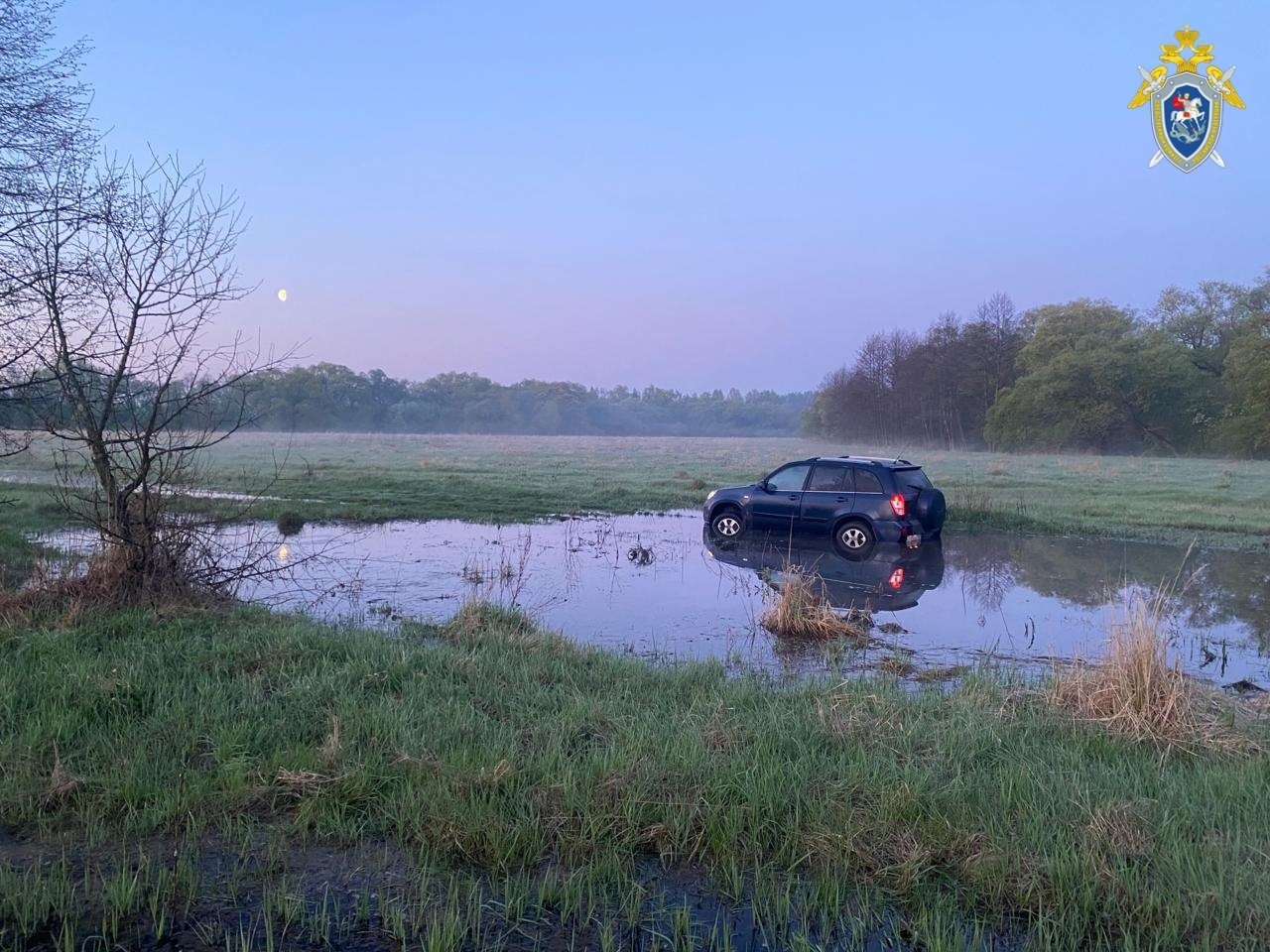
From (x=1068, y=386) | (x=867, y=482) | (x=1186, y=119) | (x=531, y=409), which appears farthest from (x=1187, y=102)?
(x=531, y=409)

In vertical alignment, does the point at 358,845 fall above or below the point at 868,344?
below

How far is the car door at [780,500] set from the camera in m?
16.3

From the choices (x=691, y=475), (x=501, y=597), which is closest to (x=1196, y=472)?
(x=691, y=475)

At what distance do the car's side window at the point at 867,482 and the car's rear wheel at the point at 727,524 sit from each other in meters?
2.41

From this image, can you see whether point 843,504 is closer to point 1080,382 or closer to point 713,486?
point 713,486

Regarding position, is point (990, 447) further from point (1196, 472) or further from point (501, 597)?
point (501, 597)

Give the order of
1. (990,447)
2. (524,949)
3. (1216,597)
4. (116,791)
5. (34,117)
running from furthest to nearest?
(990,447), (1216,597), (34,117), (116,791), (524,949)

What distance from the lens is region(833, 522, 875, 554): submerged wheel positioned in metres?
15.5

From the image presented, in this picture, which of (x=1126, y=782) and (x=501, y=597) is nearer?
(x=1126, y=782)

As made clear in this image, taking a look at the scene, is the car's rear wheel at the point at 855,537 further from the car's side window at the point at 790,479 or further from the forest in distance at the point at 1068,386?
the forest in distance at the point at 1068,386

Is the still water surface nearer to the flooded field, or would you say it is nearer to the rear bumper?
the flooded field

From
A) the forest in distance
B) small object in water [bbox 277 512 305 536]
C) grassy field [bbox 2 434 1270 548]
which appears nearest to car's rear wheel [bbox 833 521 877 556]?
grassy field [bbox 2 434 1270 548]

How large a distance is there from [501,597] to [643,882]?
7.39m

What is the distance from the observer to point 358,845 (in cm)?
416
